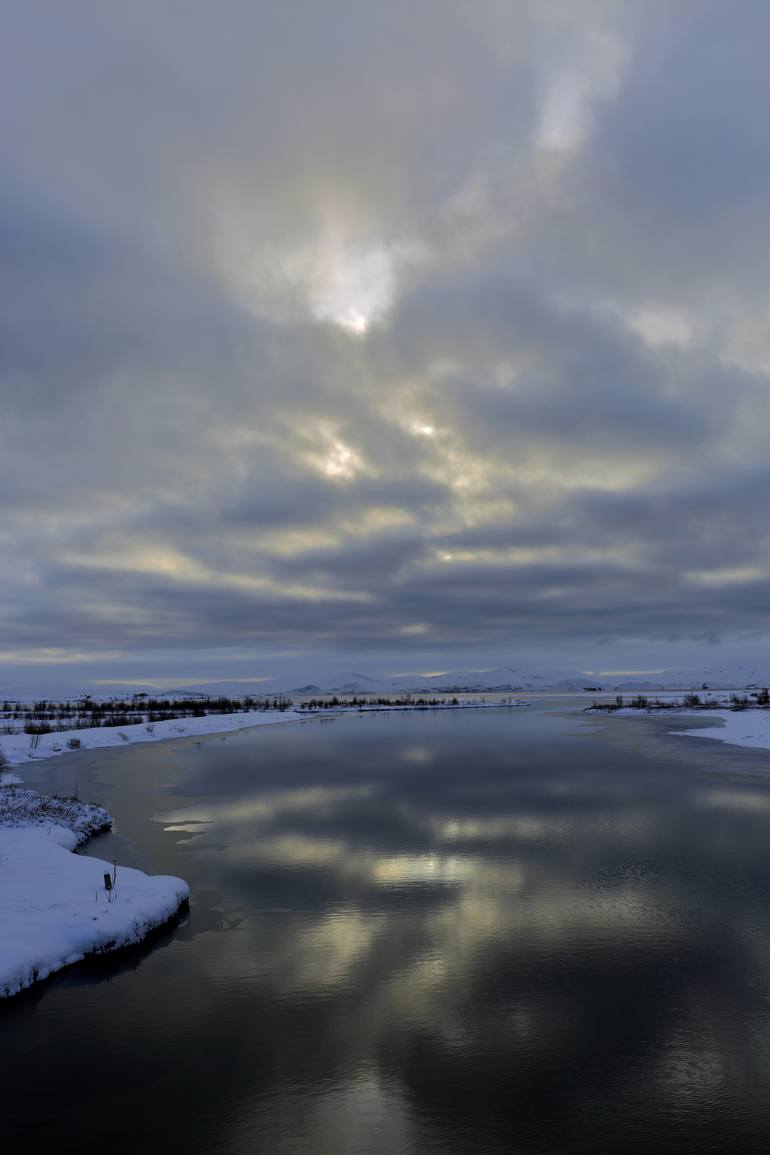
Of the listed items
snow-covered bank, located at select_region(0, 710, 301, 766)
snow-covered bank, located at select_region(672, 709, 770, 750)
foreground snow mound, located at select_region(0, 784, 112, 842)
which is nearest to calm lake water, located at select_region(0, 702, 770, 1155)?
foreground snow mound, located at select_region(0, 784, 112, 842)

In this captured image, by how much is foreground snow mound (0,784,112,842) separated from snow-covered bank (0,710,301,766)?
23.9 metres

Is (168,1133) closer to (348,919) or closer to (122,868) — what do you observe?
(348,919)

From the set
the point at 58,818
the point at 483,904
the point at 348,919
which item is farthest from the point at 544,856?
the point at 58,818

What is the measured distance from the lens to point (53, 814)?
26625 millimetres

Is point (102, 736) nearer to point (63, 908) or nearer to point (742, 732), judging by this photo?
point (63, 908)

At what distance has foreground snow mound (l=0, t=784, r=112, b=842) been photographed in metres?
25.0

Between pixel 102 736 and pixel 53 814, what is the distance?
48949 millimetres

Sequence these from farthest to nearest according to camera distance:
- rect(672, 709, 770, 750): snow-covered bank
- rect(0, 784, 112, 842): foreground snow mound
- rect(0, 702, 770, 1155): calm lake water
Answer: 1. rect(672, 709, 770, 750): snow-covered bank
2. rect(0, 784, 112, 842): foreground snow mound
3. rect(0, 702, 770, 1155): calm lake water

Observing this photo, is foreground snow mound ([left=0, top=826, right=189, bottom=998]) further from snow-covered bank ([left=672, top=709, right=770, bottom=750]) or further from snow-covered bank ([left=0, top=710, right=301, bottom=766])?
snow-covered bank ([left=672, top=709, right=770, bottom=750])

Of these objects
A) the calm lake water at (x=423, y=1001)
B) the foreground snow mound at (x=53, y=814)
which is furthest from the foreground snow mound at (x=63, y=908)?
the foreground snow mound at (x=53, y=814)

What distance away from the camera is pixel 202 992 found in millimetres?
13008

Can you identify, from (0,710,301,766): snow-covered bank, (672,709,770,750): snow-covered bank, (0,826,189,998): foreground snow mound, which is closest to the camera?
(0,826,189,998): foreground snow mound

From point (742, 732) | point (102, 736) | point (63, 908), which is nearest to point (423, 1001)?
point (63, 908)

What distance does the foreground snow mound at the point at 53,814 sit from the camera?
25000mm
